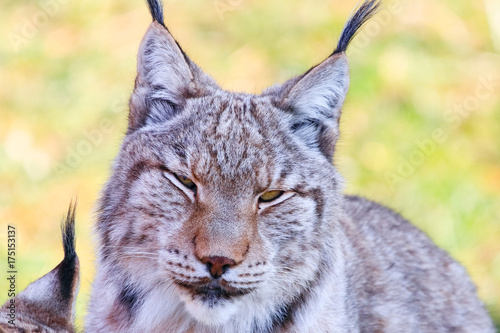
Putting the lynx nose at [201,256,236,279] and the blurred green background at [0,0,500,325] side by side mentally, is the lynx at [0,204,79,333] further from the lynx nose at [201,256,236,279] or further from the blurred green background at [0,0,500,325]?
the blurred green background at [0,0,500,325]

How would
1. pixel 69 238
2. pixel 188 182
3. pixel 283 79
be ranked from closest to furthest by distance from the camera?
pixel 188 182, pixel 69 238, pixel 283 79

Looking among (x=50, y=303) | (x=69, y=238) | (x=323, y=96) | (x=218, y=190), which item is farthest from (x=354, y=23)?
(x=50, y=303)

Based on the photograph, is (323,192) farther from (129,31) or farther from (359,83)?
(129,31)

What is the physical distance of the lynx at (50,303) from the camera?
4.15 meters

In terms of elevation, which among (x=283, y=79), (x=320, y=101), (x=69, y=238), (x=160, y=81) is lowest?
(x=69, y=238)

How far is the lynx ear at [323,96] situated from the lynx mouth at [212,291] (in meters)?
1.18

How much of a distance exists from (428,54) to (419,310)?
4.99 m

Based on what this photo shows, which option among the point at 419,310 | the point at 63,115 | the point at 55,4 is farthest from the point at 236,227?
the point at 55,4

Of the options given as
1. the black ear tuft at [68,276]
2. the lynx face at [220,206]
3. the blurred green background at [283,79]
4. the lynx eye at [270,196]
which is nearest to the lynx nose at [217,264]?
the lynx face at [220,206]

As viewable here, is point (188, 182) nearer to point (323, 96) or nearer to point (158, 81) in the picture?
point (158, 81)

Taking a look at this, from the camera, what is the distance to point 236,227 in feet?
14.3

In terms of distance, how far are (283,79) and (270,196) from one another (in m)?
5.37

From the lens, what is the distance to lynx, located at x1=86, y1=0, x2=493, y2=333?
439 centimetres

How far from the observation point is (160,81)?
16.4 feet
